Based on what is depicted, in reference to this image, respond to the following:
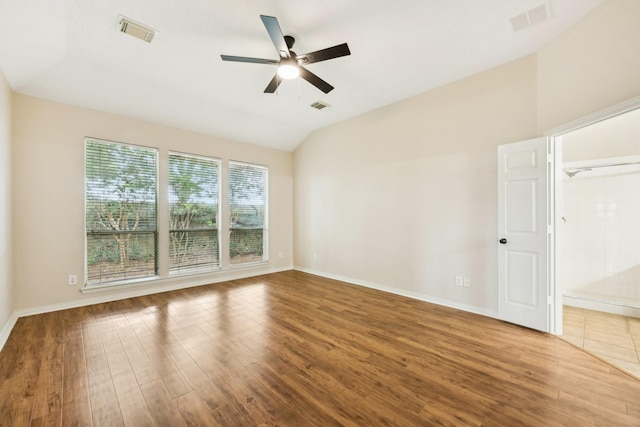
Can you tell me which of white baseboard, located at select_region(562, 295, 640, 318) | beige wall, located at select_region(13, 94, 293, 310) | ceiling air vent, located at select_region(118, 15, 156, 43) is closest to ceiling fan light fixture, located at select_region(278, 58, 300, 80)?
ceiling air vent, located at select_region(118, 15, 156, 43)

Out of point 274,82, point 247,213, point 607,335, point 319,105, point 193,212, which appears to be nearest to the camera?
point 607,335

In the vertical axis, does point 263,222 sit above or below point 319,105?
below

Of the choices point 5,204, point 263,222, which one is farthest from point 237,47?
point 263,222

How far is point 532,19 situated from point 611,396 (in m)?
3.28

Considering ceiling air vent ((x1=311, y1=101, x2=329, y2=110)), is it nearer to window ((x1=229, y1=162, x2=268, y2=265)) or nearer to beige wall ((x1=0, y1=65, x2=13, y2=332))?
window ((x1=229, y1=162, x2=268, y2=265))

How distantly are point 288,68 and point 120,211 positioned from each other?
11.6 feet

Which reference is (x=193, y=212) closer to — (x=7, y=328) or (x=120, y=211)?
(x=120, y=211)

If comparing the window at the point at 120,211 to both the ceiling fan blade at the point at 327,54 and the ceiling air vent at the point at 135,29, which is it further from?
the ceiling fan blade at the point at 327,54

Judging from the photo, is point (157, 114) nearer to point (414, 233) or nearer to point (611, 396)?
point (414, 233)

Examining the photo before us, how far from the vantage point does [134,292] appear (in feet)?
13.8

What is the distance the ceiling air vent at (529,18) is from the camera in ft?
7.87

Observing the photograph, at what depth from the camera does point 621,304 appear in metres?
3.33

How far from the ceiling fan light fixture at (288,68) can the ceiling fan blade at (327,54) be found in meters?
0.08

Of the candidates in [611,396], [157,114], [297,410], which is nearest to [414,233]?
[611,396]
